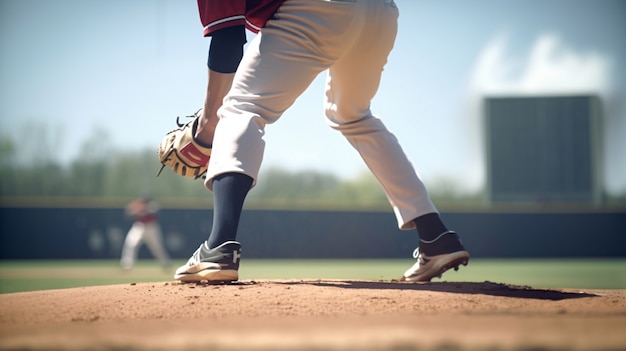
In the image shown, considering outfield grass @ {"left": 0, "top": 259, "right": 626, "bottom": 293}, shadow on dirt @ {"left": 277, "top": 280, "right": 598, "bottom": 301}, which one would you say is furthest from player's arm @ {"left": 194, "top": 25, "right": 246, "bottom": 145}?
outfield grass @ {"left": 0, "top": 259, "right": 626, "bottom": 293}

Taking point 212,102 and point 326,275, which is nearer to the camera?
point 212,102

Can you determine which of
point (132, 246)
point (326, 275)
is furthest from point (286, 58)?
point (132, 246)

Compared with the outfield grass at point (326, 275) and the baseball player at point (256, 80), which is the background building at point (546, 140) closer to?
the outfield grass at point (326, 275)

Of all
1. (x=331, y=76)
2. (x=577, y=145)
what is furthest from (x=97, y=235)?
(x=577, y=145)

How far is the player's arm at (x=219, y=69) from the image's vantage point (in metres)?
1.92

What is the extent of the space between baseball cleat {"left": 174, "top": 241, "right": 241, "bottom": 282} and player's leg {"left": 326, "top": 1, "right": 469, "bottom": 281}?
66 cm

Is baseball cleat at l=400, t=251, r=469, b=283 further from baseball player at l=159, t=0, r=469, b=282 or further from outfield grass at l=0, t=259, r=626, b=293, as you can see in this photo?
outfield grass at l=0, t=259, r=626, b=293

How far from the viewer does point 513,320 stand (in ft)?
4.12

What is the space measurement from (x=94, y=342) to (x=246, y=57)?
1062 millimetres

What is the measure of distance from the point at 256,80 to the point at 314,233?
11.2 metres

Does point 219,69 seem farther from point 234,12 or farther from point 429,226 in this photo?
point 429,226

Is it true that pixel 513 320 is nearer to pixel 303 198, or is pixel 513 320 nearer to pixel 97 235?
pixel 97 235

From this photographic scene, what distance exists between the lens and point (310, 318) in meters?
1.35

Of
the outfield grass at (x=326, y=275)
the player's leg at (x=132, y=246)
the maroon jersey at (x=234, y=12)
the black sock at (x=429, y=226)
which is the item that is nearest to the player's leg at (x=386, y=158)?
the black sock at (x=429, y=226)
